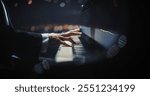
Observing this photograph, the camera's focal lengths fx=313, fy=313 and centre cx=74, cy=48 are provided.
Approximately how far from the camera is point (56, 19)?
5.28 ft

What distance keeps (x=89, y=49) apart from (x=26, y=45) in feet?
1.06

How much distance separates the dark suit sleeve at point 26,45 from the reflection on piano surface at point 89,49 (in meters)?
0.05

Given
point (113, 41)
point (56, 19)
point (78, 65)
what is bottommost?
point (78, 65)

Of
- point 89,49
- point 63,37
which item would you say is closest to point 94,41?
point 89,49

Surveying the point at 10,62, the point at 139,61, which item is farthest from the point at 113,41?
the point at 10,62

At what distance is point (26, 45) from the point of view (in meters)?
1.61

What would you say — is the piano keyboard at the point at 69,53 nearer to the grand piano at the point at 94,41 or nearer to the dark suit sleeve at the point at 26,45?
the grand piano at the point at 94,41

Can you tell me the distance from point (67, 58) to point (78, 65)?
2.7 inches

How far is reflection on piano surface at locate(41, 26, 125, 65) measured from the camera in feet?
5.22

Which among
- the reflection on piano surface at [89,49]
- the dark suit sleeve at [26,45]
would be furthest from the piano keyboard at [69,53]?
the dark suit sleeve at [26,45]

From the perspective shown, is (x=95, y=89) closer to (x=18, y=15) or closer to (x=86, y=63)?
(x=86, y=63)

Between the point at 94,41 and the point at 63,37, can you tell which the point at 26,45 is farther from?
the point at 94,41

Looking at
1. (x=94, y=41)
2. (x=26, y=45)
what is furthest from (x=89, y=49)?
(x=26, y=45)

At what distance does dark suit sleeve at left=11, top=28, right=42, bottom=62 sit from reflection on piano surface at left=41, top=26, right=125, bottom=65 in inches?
2.0
